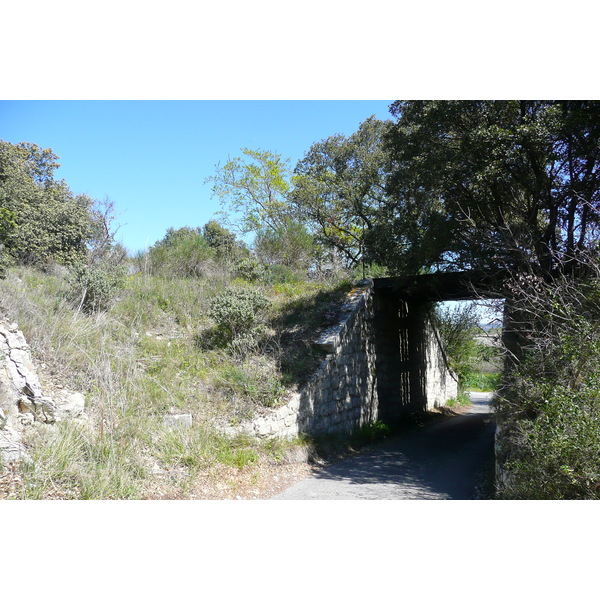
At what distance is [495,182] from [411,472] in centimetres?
492

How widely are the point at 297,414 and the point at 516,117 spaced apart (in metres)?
5.95

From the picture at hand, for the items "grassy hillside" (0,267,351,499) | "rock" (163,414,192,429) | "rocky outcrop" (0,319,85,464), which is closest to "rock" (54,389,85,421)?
"rocky outcrop" (0,319,85,464)

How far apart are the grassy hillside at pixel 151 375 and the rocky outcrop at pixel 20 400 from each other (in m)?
0.15

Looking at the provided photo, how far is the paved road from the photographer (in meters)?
5.76

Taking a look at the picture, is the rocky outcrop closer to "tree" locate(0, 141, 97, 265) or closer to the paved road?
the paved road

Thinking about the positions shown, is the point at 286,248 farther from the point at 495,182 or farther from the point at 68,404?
the point at 68,404

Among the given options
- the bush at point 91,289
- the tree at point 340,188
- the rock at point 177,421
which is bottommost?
the rock at point 177,421

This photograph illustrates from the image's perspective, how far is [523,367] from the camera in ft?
16.9

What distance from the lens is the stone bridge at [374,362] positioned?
7609 millimetres

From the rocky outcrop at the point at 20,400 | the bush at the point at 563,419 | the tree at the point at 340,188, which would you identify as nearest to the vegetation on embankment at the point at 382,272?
the bush at the point at 563,419

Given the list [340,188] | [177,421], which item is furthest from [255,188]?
[177,421]

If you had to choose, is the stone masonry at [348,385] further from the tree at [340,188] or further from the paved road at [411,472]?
the tree at [340,188]

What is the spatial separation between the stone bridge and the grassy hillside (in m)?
0.36
